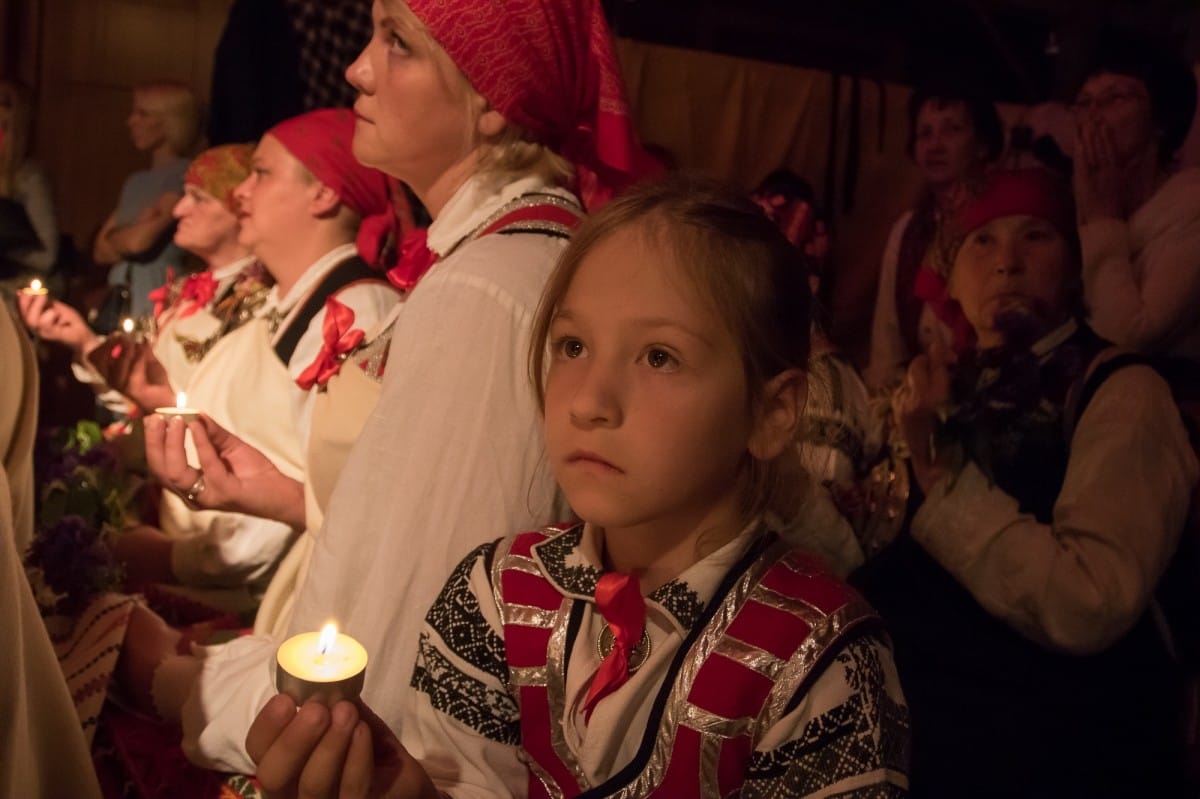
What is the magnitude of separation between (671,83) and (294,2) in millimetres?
1217

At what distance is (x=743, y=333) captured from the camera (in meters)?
0.99

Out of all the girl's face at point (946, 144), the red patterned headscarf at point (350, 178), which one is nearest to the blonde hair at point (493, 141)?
the red patterned headscarf at point (350, 178)

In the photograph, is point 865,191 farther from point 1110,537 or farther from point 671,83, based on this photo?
point 1110,537

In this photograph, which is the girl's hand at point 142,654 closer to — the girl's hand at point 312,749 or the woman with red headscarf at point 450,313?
the woman with red headscarf at point 450,313

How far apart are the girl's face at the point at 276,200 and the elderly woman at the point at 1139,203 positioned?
1603 mm

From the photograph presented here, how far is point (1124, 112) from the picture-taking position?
6.21ft

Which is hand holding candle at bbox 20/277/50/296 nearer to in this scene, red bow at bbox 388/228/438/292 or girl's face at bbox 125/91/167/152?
girl's face at bbox 125/91/167/152

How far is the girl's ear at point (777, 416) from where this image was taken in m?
1.03

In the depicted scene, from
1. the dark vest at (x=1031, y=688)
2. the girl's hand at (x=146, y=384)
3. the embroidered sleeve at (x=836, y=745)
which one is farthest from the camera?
the girl's hand at (x=146, y=384)

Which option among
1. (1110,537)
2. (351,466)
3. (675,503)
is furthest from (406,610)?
(1110,537)

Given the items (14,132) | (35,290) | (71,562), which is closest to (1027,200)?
(71,562)

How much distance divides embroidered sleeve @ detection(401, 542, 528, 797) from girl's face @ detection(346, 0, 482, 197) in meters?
0.62

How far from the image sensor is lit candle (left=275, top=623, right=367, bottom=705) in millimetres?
807

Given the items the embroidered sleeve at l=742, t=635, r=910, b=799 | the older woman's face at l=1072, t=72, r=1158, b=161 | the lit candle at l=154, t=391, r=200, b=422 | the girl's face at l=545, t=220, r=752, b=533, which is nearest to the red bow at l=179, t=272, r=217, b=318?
the lit candle at l=154, t=391, r=200, b=422
